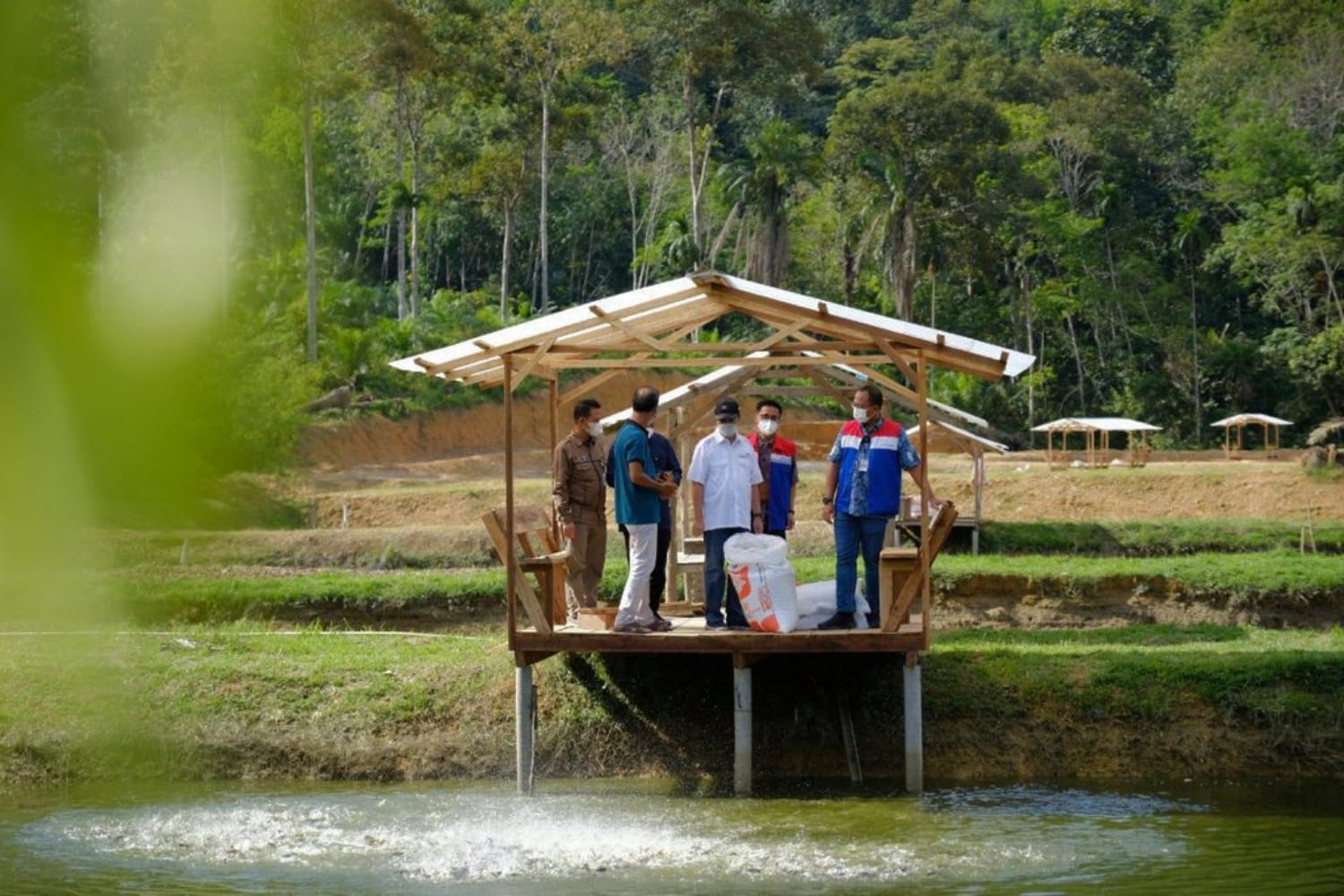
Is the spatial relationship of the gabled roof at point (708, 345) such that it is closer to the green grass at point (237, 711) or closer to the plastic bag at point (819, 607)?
the plastic bag at point (819, 607)

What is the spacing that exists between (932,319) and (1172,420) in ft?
28.7

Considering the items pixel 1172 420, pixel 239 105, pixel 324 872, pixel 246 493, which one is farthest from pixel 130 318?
pixel 1172 420

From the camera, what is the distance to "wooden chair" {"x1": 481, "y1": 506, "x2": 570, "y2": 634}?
46.2 ft

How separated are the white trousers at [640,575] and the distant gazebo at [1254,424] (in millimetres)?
35768

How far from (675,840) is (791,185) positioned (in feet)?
161

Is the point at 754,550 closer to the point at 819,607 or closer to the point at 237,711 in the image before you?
the point at 819,607

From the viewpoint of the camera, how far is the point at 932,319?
6159 cm

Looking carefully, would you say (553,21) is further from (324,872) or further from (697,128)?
(324,872)

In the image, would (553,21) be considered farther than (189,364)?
Yes

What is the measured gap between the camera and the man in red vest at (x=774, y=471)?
15.4 m

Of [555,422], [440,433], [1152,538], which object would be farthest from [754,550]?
[440,433]

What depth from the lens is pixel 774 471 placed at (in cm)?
1557

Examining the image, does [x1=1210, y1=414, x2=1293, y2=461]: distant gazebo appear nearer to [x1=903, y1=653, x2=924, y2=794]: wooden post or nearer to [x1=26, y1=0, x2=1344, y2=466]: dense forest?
[x1=26, y1=0, x2=1344, y2=466]: dense forest

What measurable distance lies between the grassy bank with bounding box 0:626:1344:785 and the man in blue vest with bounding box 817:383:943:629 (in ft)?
5.60
